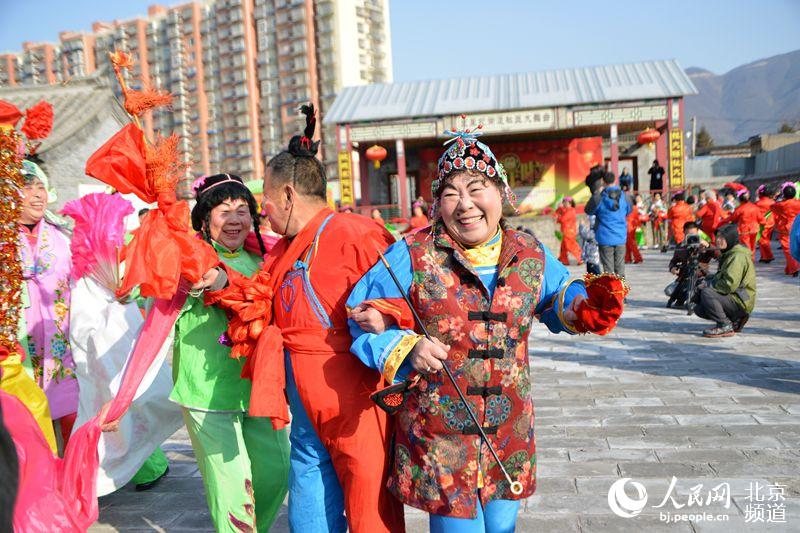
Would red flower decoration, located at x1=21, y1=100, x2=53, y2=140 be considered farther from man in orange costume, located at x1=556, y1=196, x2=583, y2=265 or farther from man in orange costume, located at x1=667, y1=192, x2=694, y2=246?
man in orange costume, located at x1=667, y1=192, x2=694, y2=246

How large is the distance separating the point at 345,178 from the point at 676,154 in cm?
1111

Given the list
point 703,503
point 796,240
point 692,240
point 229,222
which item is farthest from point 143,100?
point 692,240

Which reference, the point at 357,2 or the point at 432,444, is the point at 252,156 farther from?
the point at 432,444

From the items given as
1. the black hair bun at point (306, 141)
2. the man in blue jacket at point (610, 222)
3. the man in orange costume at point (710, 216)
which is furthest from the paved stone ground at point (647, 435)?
the man in orange costume at point (710, 216)

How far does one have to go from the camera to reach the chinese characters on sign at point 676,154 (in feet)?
63.1

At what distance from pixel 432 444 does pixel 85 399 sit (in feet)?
8.56

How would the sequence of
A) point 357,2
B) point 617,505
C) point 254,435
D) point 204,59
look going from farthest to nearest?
point 204,59 → point 357,2 → point 617,505 → point 254,435

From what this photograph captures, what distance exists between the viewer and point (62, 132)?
48.8ft

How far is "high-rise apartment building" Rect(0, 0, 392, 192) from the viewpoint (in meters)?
65.2

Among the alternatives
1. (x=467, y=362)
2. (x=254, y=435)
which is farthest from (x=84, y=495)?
(x=467, y=362)

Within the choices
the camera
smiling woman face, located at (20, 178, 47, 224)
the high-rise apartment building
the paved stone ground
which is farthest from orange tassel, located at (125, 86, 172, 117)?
the high-rise apartment building

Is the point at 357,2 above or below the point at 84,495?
above

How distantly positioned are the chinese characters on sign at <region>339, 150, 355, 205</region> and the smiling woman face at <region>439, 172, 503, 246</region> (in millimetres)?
19961

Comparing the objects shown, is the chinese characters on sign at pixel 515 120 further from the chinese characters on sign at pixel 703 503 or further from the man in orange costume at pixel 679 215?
the chinese characters on sign at pixel 703 503
